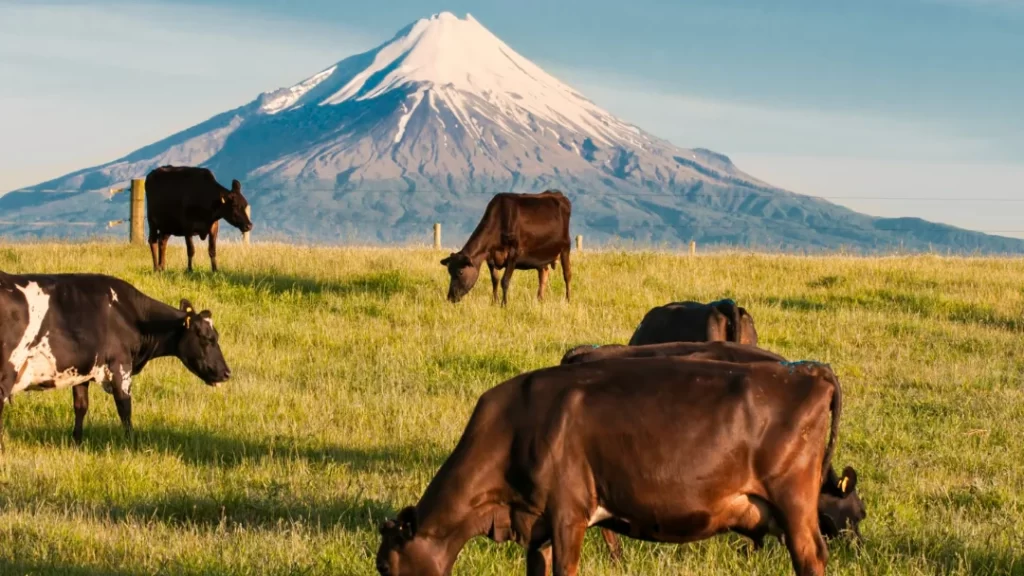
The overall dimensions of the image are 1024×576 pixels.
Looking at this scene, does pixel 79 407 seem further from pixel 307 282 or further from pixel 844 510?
pixel 307 282

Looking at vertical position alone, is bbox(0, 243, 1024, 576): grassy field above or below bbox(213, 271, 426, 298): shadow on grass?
below

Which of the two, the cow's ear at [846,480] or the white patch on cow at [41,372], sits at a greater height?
the cow's ear at [846,480]

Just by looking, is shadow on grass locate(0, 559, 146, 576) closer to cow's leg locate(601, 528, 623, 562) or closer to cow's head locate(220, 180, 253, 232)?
cow's leg locate(601, 528, 623, 562)

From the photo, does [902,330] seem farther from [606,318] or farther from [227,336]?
[227,336]

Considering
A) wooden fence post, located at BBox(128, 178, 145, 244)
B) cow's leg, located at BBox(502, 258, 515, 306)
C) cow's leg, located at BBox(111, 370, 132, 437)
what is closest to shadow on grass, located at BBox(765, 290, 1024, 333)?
cow's leg, located at BBox(502, 258, 515, 306)

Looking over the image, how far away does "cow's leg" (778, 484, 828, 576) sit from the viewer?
5879mm

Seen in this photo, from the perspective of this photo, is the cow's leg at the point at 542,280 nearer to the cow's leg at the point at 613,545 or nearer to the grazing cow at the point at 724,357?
the grazing cow at the point at 724,357

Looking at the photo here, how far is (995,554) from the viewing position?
25.4 ft

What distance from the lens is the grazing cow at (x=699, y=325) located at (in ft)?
40.1

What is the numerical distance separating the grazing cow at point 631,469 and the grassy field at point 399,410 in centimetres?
134

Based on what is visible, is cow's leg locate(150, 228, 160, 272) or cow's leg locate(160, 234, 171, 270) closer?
cow's leg locate(150, 228, 160, 272)

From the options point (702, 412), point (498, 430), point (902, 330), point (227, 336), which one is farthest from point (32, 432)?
point (902, 330)

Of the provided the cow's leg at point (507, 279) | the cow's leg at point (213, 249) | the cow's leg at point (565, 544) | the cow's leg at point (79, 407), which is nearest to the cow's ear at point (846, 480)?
the cow's leg at point (565, 544)

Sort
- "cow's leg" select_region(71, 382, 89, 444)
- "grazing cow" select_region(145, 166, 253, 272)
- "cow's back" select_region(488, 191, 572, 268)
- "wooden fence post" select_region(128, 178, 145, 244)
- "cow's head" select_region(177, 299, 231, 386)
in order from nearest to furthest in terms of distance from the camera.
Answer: "cow's leg" select_region(71, 382, 89, 444)
"cow's head" select_region(177, 299, 231, 386)
"cow's back" select_region(488, 191, 572, 268)
"grazing cow" select_region(145, 166, 253, 272)
"wooden fence post" select_region(128, 178, 145, 244)
